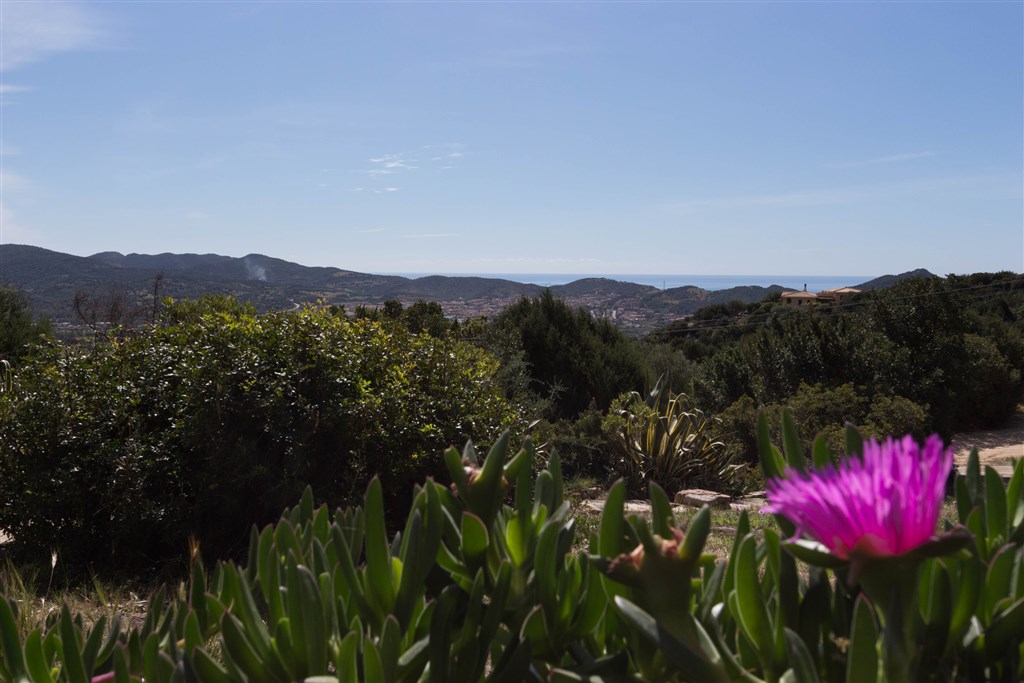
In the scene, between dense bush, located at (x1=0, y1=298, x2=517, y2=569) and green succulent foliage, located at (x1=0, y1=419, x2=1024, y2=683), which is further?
dense bush, located at (x1=0, y1=298, x2=517, y2=569)

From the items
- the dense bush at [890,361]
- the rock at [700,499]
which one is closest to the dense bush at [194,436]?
the rock at [700,499]

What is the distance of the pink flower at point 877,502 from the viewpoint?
80 cm

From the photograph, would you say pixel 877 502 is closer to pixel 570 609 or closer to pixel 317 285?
pixel 570 609

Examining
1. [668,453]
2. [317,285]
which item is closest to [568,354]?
[668,453]

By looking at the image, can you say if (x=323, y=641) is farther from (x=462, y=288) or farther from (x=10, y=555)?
(x=462, y=288)

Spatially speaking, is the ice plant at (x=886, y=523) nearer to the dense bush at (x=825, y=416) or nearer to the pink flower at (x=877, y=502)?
the pink flower at (x=877, y=502)

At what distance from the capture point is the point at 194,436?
15.3 ft

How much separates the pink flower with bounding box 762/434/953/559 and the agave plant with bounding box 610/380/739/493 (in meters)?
7.50

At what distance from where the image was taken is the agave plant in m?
8.34

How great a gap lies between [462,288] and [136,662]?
42.2 m

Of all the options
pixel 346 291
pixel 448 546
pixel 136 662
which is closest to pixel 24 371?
pixel 136 662

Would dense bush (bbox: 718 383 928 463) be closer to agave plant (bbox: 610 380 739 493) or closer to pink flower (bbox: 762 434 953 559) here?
agave plant (bbox: 610 380 739 493)

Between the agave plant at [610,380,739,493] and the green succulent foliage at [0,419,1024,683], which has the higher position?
the green succulent foliage at [0,419,1024,683]

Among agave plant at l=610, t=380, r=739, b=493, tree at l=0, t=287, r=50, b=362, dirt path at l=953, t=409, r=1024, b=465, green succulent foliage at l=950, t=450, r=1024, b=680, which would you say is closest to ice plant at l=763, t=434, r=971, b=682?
green succulent foliage at l=950, t=450, r=1024, b=680
